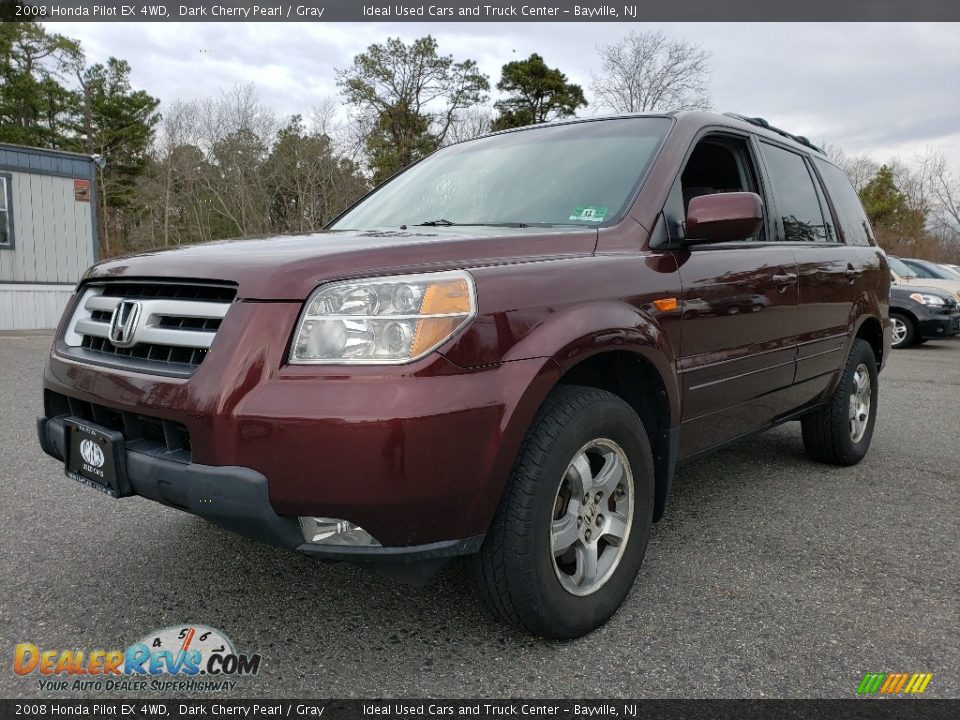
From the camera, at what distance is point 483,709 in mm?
1950

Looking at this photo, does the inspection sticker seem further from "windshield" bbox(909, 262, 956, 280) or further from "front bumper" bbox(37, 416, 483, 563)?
"windshield" bbox(909, 262, 956, 280)

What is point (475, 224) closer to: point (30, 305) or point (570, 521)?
point (570, 521)

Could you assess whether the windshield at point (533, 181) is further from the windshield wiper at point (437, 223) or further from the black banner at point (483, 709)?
the black banner at point (483, 709)

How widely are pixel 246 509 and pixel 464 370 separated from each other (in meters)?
0.65

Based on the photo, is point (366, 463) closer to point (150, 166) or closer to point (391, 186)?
point (391, 186)

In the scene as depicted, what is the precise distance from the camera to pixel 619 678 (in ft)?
6.83

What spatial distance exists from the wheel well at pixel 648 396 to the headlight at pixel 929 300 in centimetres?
1267

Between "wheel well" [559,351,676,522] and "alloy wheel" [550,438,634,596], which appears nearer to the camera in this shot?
"alloy wheel" [550,438,634,596]

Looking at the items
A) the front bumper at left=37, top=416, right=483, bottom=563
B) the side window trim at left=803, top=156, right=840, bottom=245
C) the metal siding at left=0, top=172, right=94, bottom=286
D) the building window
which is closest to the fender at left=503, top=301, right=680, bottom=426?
the front bumper at left=37, top=416, right=483, bottom=563

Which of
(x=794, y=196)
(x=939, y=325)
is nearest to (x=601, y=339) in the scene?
(x=794, y=196)

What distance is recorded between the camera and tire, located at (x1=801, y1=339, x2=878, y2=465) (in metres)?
4.30

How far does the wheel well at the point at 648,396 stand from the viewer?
8.38 ft

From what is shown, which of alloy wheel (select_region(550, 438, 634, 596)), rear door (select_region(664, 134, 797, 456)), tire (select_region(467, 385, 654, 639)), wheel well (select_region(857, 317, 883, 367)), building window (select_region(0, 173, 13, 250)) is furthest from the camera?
building window (select_region(0, 173, 13, 250))

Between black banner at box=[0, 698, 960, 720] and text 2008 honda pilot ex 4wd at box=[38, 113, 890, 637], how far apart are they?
267mm
